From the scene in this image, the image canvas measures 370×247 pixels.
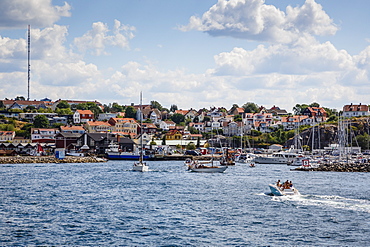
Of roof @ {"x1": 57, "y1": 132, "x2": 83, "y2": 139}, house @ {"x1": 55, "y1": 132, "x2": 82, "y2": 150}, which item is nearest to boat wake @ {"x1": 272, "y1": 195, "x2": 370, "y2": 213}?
house @ {"x1": 55, "y1": 132, "x2": 82, "y2": 150}

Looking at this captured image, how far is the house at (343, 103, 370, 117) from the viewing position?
190750 millimetres

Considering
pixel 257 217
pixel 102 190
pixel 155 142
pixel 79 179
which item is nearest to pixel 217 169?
pixel 79 179

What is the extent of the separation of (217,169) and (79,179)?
24763 millimetres

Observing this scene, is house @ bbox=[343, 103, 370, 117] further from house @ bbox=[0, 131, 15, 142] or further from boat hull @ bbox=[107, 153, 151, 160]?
house @ bbox=[0, 131, 15, 142]

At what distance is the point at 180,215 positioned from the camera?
137ft

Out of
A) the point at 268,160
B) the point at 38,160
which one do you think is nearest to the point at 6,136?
the point at 38,160

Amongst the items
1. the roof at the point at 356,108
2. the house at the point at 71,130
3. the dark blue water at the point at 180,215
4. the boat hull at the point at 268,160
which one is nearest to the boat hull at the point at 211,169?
the dark blue water at the point at 180,215

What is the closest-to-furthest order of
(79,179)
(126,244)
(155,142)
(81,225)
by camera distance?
(126,244) < (81,225) < (79,179) < (155,142)

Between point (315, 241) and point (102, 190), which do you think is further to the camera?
point (102, 190)

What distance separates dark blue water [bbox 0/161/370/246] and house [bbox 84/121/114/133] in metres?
123

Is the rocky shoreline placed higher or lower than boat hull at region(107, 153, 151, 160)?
lower

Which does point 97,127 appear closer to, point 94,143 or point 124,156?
point 94,143

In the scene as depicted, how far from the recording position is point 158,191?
5812 centimetres

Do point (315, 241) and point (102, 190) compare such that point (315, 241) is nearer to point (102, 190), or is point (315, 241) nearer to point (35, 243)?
point (35, 243)
